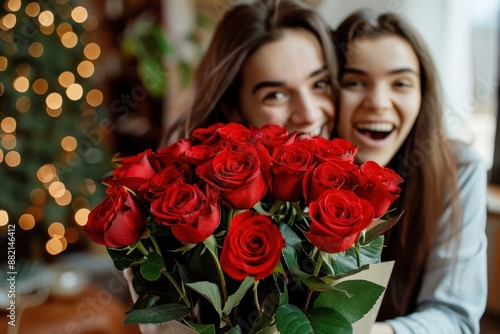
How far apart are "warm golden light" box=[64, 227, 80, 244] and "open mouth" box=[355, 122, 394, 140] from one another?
2.28 metres

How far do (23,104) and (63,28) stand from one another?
1.39ft

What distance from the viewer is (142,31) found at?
2896 millimetres

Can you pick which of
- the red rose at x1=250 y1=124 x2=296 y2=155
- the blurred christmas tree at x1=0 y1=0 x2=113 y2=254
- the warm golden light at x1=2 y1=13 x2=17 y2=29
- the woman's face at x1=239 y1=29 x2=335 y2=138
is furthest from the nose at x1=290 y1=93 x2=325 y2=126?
the warm golden light at x1=2 y1=13 x2=17 y2=29

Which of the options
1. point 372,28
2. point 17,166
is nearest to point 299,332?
point 372,28

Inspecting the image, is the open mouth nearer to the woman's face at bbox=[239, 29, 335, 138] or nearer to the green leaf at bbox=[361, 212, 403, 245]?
the woman's face at bbox=[239, 29, 335, 138]

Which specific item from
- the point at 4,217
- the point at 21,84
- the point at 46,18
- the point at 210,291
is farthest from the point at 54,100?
the point at 210,291

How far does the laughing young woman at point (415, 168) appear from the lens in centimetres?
102

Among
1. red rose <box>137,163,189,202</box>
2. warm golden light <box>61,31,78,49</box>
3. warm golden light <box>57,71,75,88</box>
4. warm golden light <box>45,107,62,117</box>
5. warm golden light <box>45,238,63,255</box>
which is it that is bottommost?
warm golden light <box>45,238,63,255</box>

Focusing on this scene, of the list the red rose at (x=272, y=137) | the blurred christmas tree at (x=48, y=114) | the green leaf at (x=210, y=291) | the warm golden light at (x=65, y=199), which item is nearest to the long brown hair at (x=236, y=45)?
the red rose at (x=272, y=137)

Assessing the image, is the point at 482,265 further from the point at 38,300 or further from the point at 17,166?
the point at 17,166

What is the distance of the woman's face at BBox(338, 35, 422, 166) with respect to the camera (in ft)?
3.35

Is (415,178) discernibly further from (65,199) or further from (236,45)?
(65,199)

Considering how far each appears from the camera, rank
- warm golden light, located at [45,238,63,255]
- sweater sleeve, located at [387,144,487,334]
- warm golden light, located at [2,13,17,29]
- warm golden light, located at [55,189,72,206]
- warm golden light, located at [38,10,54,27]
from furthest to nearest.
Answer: warm golden light, located at [45,238,63,255] → warm golden light, located at [55,189,72,206] → warm golden light, located at [38,10,54,27] → warm golden light, located at [2,13,17,29] → sweater sleeve, located at [387,144,487,334]

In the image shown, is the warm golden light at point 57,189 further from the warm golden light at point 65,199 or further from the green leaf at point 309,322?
the green leaf at point 309,322
